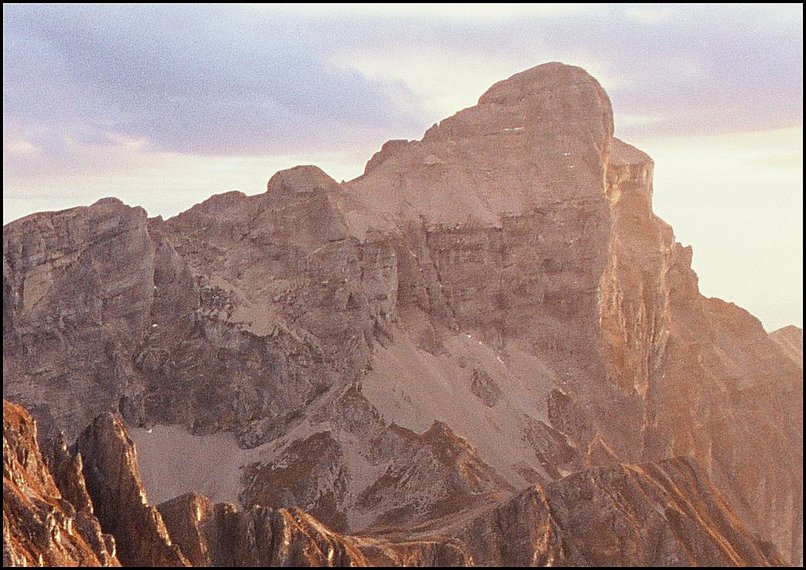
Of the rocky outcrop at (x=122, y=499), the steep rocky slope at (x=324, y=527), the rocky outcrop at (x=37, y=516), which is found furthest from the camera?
the rocky outcrop at (x=122, y=499)

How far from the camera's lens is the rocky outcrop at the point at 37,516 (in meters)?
114

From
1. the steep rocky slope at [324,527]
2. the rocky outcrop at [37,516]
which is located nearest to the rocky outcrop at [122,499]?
the steep rocky slope at [324,527]

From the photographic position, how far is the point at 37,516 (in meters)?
116

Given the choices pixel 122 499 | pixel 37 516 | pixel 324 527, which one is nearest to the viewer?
pixel 37 516

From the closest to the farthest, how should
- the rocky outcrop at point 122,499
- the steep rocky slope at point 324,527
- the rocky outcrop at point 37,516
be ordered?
1. the rocky outcrop at point 37,516
2. the steep rocky slope at point 324,527
3. the rocky outcrop at point 122,499

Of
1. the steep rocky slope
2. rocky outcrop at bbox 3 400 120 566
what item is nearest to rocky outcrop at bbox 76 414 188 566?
the steep rocky slope

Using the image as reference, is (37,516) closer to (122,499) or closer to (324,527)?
(122,499)

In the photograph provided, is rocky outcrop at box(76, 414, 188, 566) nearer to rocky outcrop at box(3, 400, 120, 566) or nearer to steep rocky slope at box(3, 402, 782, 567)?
steep rocky slope at box(3, 402, 782, 567)

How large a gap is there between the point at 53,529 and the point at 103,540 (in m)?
6.01

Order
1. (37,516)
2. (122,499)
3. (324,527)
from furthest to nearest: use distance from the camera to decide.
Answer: (324,527) < (122,499) < (37,516)

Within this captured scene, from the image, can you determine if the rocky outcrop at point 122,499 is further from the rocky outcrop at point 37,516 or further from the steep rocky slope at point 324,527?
the rocky outcrop at point 37,516

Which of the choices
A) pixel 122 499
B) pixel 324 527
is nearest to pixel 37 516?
pixel 122 499

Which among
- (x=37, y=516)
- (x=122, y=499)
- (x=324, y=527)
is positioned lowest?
(x=324, y=527)

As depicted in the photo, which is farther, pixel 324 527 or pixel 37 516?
pixel 324 527
